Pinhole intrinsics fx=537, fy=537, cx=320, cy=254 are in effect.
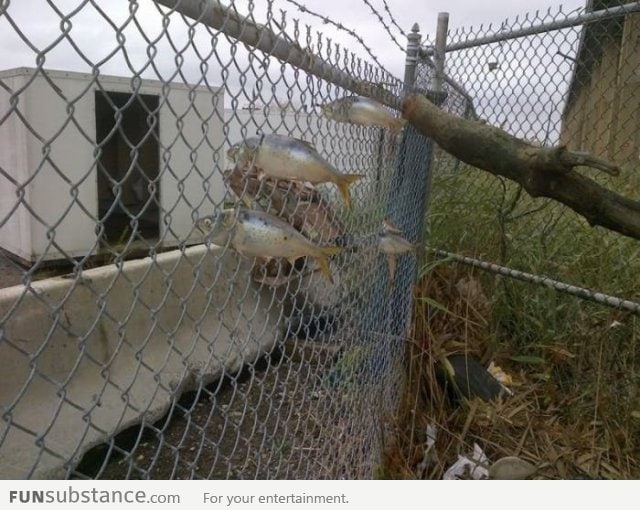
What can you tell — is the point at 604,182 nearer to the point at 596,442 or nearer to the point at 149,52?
the point at 596,442

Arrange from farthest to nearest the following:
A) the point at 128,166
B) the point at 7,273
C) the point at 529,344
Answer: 1. the point at 128,166
2. the point at 7,273
3. the point at 529,344

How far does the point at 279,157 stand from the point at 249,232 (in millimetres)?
270

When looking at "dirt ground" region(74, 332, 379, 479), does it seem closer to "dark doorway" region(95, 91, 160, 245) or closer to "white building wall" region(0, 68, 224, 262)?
"white building wall" region(0, 68, 224, 262)

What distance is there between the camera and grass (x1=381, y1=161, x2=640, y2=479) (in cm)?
302

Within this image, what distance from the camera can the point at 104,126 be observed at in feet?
18.1

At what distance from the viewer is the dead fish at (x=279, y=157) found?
1.61 meters

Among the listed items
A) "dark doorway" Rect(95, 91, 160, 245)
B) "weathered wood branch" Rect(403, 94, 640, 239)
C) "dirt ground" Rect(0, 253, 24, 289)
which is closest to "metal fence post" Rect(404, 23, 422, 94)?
"weathered wood branch" Rect(403, 94, 640, 239)

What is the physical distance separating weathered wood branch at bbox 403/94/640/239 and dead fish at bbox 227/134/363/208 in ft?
1.65

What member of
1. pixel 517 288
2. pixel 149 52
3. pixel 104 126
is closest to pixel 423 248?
pixel 517 288

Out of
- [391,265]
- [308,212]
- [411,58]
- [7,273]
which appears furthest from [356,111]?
[7,273]

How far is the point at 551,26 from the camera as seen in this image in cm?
356

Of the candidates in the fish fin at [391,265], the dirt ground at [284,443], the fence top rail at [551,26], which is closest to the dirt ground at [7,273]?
the dirt ground at [284,443]

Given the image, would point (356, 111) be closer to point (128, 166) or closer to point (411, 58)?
point (411, 58)

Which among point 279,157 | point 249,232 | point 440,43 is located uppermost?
point 440,43
